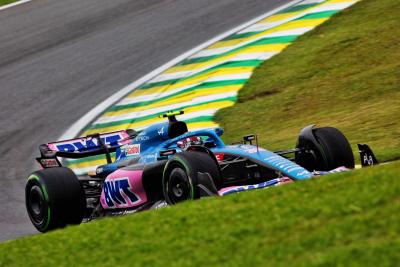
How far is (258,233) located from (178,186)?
3.11m

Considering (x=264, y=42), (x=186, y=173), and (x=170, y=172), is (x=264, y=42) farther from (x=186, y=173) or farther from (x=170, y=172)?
(x=186, y=173)

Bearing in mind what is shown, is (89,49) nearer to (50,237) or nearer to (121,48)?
(121,48)

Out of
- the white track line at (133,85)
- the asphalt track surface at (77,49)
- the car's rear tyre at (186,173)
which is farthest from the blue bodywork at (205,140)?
the white track line at (133,85)

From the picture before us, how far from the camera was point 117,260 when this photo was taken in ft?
22.7

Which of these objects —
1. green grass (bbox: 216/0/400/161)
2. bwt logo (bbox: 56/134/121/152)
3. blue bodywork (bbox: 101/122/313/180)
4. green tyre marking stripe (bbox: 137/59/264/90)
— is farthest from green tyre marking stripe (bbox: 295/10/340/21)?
blue bodywork (bbox: 101/122/313/180)

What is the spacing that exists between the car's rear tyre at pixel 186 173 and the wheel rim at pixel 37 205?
154cm

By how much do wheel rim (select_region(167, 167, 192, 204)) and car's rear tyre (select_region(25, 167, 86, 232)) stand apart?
1.22m

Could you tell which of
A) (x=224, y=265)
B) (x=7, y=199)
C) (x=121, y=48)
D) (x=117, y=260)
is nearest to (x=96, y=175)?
(x=7, y=199)

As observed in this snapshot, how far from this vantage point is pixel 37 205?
35.0ft

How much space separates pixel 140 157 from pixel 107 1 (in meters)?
12.7

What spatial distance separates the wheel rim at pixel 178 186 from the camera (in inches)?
373

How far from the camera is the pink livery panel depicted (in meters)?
10.7

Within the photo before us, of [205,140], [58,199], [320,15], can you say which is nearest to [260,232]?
[58,199]

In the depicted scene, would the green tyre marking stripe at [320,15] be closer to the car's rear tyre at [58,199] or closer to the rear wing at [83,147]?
the rear wing at [83,147]
